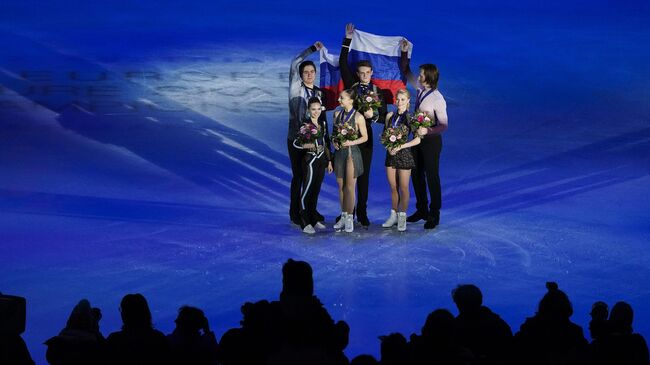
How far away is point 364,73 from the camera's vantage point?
10688 millimetres

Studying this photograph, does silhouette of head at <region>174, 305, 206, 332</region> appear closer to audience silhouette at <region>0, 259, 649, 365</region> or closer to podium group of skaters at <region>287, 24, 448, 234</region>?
audience silhouette at <region>0, 259, 649, 365</region>

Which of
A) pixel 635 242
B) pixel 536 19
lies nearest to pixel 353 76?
pixel 635 242

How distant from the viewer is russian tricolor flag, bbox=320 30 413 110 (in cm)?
1126

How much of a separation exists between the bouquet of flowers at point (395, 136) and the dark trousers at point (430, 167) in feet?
1.07

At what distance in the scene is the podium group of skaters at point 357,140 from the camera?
10484 mm

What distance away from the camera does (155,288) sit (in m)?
8.74

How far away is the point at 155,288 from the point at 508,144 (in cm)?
653

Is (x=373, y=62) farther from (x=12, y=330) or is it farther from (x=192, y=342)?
(x=12, y=330)

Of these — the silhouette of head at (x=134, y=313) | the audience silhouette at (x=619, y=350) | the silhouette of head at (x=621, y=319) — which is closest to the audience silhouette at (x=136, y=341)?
the silhouette of head at (x=134, y=313)

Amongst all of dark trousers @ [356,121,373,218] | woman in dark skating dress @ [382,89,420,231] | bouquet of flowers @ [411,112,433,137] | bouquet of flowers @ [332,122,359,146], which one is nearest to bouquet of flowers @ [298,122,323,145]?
bouquet of flowers @ [332,122,359,146]

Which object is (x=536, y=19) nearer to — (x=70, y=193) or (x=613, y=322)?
(x=70, y=193)

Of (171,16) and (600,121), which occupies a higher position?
(171,16)

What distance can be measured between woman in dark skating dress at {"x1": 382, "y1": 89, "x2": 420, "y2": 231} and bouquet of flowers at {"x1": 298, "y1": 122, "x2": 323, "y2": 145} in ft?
2.46

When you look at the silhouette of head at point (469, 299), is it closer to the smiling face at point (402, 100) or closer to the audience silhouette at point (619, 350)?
the audience silhouette at point (619, 350)
